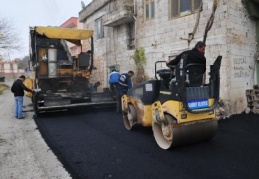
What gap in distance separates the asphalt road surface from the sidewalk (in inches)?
6.9

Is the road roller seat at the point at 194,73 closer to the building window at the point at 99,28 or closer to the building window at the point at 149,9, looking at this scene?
the building window at the point at 149,9

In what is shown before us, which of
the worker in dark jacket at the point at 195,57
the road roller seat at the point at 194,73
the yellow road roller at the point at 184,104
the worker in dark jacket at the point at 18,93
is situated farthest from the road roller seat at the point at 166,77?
the worker in dark jacket at the point at 18,93

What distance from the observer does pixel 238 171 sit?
→ 4066 mm

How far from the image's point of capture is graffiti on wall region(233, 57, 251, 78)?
→ 27.8 ft

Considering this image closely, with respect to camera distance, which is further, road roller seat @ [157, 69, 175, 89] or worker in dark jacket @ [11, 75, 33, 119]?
worker in dark jacket @ [11, 75, 33, 119]

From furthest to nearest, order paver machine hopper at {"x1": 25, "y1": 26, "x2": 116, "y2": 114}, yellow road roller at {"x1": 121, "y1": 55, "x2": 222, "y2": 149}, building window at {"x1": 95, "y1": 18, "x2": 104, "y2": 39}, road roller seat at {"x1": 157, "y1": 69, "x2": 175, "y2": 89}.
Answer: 1. building window at {"x1": 95, "y1": 18, "x2": 104, "y2": 39}
2. paver machine hopper at {"x1": 25, "y1": 26, "x2": 116, "y2": 114}
3. road roller seat at {"x1": 157, "y1": 69, "x2": 175, "y2": 89}
4. yellow road roller at {"x1": 121, "y1": 55, "x2": 222, "y2": 149}

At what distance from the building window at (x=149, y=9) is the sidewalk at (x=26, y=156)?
22.2ft

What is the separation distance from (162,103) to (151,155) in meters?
1.03

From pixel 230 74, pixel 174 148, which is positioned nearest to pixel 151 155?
pixel 174 148

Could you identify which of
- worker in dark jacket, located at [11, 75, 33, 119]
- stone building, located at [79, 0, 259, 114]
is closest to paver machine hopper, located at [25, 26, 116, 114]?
worker in dark jacket, located at [11, 75, 33, 119]

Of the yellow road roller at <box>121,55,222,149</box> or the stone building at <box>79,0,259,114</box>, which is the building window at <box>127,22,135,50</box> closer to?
the stone building at <box>79,0,259,114</box>

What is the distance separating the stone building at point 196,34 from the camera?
8266 mm

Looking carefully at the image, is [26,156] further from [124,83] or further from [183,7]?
[183,7]

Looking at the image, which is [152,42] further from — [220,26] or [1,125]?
[1,125]
